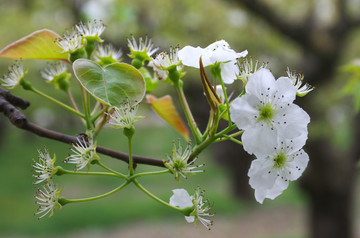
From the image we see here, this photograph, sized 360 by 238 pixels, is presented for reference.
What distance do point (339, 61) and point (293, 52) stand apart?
157 centimetres

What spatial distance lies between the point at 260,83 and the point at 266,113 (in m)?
0.04

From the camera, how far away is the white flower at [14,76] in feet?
2.42

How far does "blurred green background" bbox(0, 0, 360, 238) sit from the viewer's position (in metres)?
4.39

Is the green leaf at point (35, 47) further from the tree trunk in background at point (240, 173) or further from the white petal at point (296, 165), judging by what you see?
the tree trunk in background at point (240, 173)

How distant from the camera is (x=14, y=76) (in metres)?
0.75

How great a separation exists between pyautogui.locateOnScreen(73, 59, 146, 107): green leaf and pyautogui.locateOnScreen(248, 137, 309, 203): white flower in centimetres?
18

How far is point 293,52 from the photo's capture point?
5.73 m

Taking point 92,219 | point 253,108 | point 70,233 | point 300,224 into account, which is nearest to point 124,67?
point 253,108

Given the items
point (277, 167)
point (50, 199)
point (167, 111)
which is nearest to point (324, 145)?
point (167, 111)

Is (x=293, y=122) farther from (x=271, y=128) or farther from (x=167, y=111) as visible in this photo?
(x=167, y=111)

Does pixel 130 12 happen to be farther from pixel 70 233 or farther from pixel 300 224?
pixel 300 224

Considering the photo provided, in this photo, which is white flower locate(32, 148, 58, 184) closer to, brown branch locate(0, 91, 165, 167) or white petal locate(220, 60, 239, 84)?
brown branch locate(0, 91, 165, 167)

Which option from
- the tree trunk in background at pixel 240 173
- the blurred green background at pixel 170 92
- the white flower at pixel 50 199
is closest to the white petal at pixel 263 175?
the white flower at pixel 50 199

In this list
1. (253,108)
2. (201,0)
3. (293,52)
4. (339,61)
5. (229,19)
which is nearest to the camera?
(253,108)
